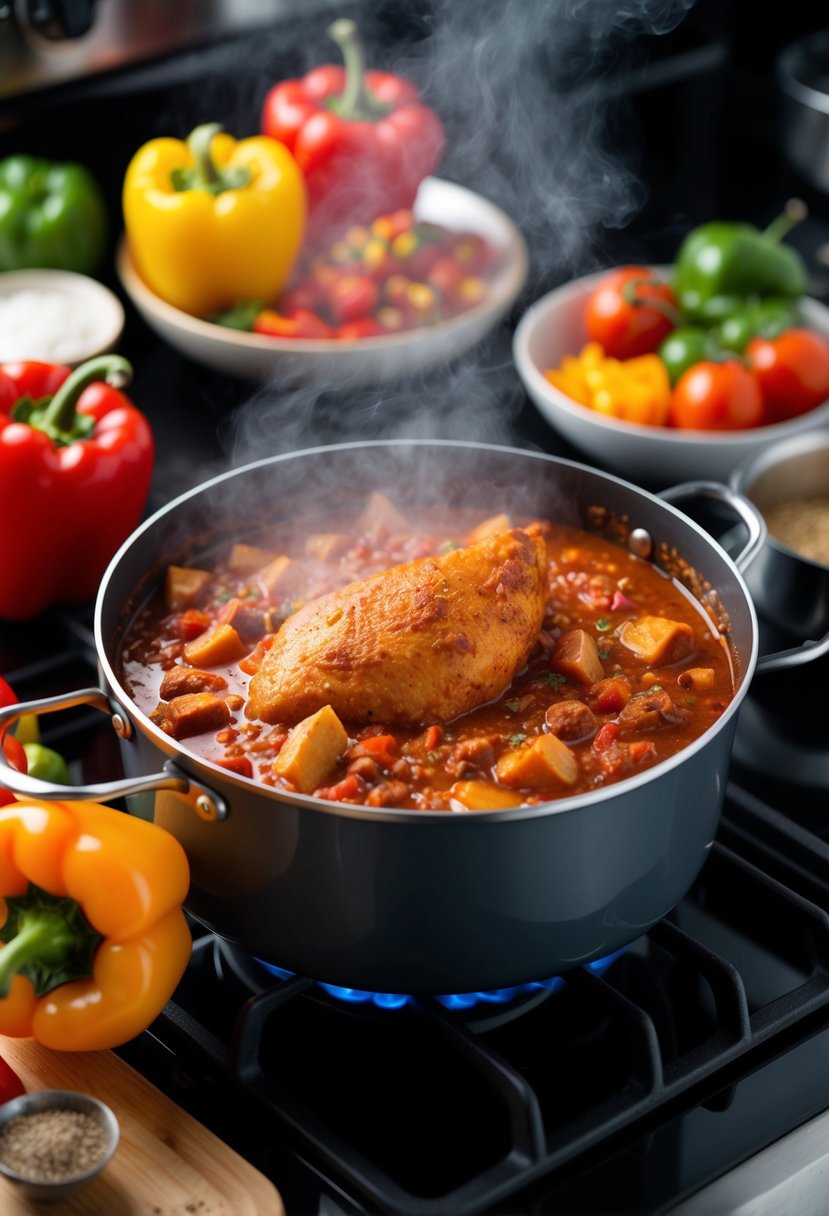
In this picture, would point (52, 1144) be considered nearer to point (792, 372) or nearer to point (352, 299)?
point (352, 299)

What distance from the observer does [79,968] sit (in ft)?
5.50

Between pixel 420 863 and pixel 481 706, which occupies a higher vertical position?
pixel 420 863

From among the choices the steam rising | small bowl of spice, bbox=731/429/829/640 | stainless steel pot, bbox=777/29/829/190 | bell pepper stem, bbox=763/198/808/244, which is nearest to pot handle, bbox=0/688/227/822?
small bowl of spice, bbox=731/429/829/640

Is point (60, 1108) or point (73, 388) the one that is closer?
point (60, 1108)

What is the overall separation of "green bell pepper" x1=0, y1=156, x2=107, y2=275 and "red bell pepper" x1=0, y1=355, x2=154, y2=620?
780 millimetres

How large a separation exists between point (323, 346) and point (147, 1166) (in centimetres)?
185

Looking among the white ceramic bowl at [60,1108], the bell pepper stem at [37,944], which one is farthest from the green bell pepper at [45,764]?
the white ceramic bowl at [60,1108]

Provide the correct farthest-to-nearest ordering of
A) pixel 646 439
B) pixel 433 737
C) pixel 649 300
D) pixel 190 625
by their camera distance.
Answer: pixel 649 300, pixel 646 439, pixel 190 625, pixel 433 737

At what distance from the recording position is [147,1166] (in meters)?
1.60

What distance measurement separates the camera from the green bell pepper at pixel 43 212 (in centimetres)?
333

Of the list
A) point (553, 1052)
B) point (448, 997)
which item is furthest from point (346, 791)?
point (553, 1052)

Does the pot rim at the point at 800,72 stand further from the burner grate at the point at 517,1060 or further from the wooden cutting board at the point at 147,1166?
the wooden cutting board at the point at 147,1166

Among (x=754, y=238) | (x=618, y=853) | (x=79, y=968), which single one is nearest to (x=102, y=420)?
(x=79, y=968)

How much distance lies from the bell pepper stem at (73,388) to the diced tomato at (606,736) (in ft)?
3.73
